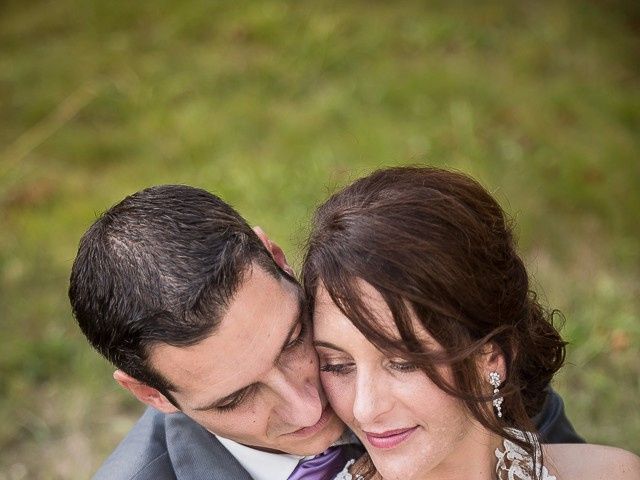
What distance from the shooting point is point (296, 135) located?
7.64 metres

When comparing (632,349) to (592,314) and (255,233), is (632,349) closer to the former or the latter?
(592,314)

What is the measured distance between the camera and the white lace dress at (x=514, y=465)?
10.3ft

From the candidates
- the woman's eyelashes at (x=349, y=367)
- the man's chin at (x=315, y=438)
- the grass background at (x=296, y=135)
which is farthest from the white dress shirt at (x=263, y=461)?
the grass background at (x=296, y=135)

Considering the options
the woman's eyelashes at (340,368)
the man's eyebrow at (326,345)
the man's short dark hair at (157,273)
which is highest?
the man's short dark hair at (157,273)

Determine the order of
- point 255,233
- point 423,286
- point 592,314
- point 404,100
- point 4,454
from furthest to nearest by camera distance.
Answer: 1. point 404,100
2. point 592,314
3. point 4,454
4. point 255,233
5. point 423,286

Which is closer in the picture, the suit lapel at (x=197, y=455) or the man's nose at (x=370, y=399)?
the man's nose at (x=370, y=399)

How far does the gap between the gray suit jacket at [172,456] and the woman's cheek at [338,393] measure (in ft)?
1.51

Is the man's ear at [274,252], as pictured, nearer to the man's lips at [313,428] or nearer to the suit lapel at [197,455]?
the man's lips at [313,428]

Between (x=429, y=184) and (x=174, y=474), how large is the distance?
4.53 feet

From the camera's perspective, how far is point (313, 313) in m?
2.94

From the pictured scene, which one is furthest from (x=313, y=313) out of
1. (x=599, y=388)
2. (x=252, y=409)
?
(x=599, y=388)

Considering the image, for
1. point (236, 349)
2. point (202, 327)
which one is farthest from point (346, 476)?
point (202, 327)

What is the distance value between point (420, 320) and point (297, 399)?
50 centimetres

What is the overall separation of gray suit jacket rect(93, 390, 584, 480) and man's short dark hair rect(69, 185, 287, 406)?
0.24 m
